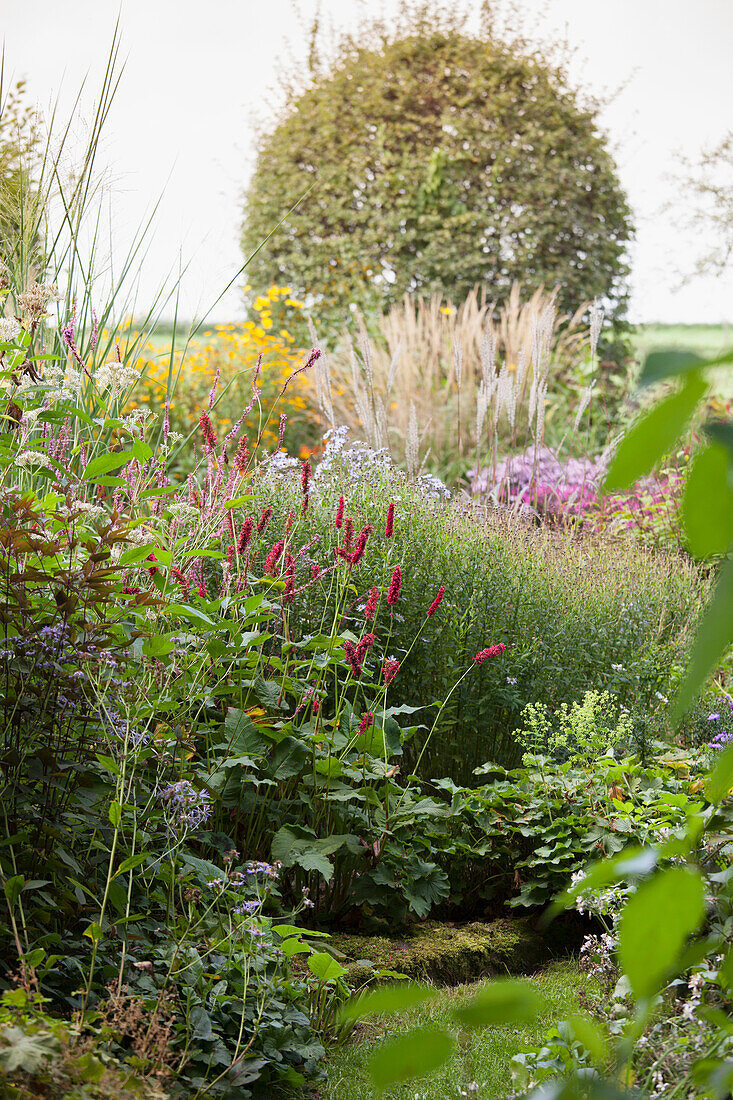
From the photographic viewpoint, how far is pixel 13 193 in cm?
352

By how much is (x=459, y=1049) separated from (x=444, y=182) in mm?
9890

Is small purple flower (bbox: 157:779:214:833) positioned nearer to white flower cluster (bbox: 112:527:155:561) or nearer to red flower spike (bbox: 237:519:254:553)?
white flower cluster (bbox: 112:527:155:561)

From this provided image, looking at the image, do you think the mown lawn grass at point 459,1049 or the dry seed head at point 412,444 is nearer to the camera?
the mown lawn grass at point 459,1049

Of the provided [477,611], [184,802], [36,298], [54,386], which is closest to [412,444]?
[477,611]

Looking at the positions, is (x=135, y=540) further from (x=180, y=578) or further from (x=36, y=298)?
(x=36, y=298)

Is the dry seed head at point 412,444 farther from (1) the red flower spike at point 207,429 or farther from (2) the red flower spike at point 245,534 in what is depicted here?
(2) the red flower spike at point 245,534

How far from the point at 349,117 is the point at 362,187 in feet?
2.92

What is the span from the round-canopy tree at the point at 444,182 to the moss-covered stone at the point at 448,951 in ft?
28.3

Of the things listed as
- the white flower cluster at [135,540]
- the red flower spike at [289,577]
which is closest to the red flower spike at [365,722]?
the red flower spike at [289,577]

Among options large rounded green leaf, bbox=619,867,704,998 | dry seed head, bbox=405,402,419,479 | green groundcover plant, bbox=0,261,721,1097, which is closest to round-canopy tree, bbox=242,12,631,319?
dry seed head, bbox=405,402,419,479

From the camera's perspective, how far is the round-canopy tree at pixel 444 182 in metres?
10.4

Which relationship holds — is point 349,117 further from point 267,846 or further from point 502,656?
point 267,846

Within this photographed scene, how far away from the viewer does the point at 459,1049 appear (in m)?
1.93

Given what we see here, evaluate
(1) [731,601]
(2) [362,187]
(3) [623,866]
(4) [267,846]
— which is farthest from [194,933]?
(2) [362,187]
